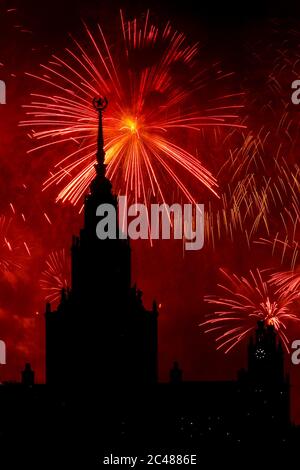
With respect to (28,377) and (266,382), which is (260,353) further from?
(28,377)

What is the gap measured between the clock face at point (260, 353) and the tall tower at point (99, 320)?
41.1ft

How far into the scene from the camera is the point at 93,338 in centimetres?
14175

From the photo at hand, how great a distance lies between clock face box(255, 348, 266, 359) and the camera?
442ft

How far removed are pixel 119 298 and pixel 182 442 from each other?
2569cm

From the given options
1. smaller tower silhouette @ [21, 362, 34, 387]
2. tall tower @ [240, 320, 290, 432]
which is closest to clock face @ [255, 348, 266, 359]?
tall tower @ [240, 320, 290, 432]

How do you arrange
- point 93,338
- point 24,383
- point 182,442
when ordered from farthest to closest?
point 93,338
point 24,383
point 182,442

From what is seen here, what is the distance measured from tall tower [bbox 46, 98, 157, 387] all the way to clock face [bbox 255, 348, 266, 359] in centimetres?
1253

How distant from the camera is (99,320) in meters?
143

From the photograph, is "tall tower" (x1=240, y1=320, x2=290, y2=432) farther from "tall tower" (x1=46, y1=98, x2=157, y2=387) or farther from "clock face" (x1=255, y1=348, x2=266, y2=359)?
"tall tower" (x1=46, y1=98, x2=157, y2=387)

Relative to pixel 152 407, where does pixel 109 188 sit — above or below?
above

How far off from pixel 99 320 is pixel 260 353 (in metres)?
18.9

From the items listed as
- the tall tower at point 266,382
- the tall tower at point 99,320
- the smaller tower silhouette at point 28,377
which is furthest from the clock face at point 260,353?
the smaller tower silhouette at point 28,377
